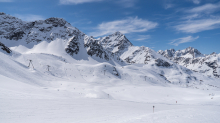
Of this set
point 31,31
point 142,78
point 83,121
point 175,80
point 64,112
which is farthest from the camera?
point 175,80

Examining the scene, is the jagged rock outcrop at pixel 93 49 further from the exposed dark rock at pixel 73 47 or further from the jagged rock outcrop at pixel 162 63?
the jagged rock outcrop at pixel 162 63

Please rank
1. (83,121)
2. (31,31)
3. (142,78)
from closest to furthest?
(83,121) → (142,78) → (31,31)

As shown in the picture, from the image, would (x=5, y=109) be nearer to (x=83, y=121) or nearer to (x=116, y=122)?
(x=83, y=121)

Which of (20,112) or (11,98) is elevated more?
(11,98)

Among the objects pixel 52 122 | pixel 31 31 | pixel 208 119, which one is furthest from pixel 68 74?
pixel 31 31

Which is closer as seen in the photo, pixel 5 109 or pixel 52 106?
Result: pixel 5 109

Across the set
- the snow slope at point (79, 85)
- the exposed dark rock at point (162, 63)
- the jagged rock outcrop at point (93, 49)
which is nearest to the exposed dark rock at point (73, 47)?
the snow slope at point (79, 85)

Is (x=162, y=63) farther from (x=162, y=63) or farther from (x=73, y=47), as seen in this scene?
(x=73, y=47)

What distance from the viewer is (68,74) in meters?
57.0

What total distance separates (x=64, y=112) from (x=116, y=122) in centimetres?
612


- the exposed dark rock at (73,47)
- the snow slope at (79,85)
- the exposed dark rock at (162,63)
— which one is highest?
the exposed dark rock at (73,47)

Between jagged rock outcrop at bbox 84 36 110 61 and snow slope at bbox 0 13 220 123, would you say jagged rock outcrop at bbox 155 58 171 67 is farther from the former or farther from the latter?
jagged rock outcrop at bbox 84 36 110 61

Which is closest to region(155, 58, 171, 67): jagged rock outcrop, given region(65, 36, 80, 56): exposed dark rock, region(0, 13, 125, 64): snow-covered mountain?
region(0, 13, 125, 64): snow-covered mountain

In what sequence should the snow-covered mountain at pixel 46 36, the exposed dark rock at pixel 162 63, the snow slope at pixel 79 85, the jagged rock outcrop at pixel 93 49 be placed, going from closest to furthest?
the snow slope at pixel 79 85, the snow-covered mountain at pixel 46 36, the jagged rock outcrop at pixel 93 49, the exposed dark rock at pixel 162 63
